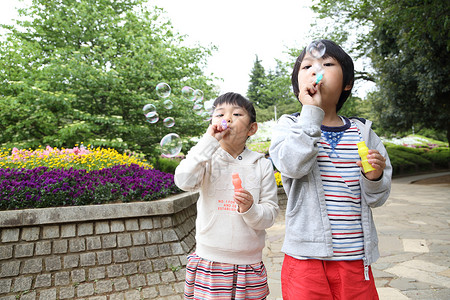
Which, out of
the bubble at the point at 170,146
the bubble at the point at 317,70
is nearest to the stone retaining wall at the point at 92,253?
the bubble at the point at 170,146

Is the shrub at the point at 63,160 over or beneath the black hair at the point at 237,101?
beneath

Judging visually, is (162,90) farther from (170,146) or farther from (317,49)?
(317,49)

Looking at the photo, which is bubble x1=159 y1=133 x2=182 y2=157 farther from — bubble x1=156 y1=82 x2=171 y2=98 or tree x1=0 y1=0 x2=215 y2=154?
tree x1=0 y1=0 x2=215 y2=154

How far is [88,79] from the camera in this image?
7.68 meters

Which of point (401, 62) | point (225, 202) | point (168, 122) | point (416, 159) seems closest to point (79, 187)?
point (168, 122)

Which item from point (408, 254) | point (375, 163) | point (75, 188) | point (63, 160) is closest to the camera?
point (375, 163)

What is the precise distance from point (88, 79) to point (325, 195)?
293 inches

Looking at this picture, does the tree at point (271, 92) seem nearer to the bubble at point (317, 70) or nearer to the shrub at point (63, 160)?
the shrub at point (63, 160)

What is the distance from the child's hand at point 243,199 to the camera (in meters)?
1.54

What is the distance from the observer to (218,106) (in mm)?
1884

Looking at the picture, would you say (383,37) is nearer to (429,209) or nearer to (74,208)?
(429,209)

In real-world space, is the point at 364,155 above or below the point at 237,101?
below

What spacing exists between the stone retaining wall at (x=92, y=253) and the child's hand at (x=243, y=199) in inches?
77.8

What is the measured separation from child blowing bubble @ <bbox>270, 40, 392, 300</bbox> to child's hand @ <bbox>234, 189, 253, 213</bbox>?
0.63 ft
